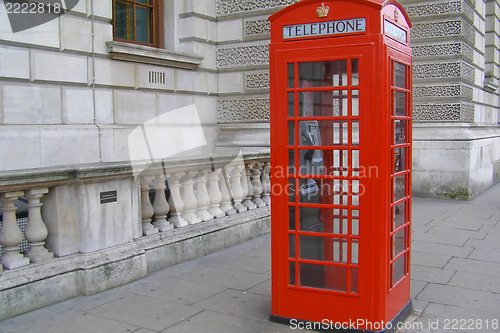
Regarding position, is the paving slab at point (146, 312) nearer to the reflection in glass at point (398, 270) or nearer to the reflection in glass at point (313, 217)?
the reflection in glass at point (313, 217)

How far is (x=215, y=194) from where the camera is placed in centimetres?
629

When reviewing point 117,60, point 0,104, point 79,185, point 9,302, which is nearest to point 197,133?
point 117,60

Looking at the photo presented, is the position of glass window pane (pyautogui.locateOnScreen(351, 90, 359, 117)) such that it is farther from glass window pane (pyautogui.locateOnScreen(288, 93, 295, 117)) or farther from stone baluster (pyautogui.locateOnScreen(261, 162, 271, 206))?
stone baluster (pyautogui.locateOnScreen(261, 162, 271, 206))

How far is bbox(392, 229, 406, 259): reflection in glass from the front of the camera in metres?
3.75

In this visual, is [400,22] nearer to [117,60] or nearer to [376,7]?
[376,7]

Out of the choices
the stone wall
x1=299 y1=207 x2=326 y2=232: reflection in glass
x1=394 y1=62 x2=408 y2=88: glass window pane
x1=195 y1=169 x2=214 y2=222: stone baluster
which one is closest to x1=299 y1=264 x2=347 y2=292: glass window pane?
x1=299 y1=207 x2=326 y2=232: reflection in glass

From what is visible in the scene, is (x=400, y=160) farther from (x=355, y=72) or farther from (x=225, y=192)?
(x=225, y=192)

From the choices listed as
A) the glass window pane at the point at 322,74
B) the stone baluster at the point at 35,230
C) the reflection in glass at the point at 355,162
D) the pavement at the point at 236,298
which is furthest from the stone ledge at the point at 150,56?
the reflection in glass at the point at 355,162

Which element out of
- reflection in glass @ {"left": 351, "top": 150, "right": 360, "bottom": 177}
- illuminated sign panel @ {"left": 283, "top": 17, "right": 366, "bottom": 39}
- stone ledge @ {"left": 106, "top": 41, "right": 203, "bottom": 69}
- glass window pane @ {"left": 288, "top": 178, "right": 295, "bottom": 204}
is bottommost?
glass window pane @ {"left": 288, "top": 178, "right": 295, "bottom": 204}

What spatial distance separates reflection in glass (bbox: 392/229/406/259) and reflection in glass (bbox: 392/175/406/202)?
283 mm

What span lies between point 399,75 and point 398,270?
1.46 metres

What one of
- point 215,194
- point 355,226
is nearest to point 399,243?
point 355,226

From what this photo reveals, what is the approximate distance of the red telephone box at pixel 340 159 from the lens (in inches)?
133

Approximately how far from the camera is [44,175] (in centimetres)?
417
